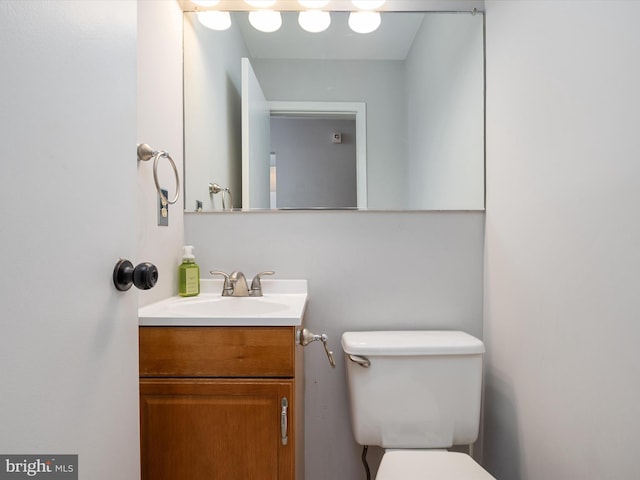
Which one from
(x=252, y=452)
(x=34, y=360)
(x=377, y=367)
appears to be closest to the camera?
(x=34, y=360)

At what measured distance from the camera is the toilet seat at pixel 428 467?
91 cm

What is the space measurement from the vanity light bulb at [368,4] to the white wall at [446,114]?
20cm

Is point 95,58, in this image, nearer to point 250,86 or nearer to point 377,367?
point 250,86

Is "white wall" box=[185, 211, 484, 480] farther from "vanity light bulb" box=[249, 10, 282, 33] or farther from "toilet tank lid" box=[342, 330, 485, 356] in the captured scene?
"vanity light bulb" box=[249, 10, 282, 33]

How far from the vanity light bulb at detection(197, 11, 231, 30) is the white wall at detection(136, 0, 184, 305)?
3.4 inches

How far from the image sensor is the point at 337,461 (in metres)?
1.38

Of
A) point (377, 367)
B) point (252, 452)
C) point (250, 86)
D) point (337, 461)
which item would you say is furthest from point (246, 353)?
point (250, 86)

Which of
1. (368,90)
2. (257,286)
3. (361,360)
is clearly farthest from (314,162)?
(361,360)

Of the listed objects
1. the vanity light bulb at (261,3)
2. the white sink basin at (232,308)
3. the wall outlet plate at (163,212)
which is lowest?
the white sink basin at (232,308)

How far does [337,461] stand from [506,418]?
653mm

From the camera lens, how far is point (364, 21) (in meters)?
1.42

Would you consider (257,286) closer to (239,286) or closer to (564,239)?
(239,286)

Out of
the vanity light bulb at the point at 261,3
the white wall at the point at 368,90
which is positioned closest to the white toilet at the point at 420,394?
the white wall at the point at 368,90

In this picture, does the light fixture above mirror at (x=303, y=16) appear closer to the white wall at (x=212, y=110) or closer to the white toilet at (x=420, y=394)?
the white wall at (x=212, y=110)
